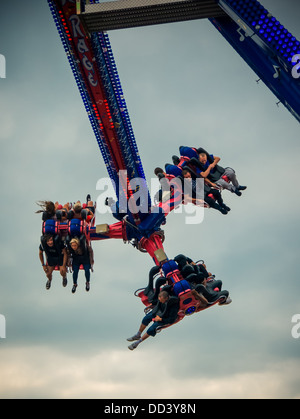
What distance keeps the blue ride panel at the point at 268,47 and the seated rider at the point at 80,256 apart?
7436 mm

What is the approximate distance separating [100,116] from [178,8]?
3741 mm

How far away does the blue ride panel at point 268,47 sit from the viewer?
18.1m

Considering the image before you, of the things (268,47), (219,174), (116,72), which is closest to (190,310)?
(219,174)

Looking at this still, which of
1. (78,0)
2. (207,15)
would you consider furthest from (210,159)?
(78,0)

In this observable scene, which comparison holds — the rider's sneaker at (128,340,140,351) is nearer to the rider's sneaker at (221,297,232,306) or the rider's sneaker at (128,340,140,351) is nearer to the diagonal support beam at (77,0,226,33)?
the rider's sneaker at (221,297,232,306)

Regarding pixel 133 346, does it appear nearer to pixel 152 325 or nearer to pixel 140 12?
pixel 152 325

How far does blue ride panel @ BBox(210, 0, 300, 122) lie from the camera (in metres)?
18.1

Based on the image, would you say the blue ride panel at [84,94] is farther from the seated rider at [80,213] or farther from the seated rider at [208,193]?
the seated rider at [208,193]

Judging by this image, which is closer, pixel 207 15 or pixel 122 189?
pixel 207 15

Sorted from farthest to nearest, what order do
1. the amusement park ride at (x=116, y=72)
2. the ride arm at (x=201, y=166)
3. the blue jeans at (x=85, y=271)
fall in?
the blue jeans at (x=85, y=271), the ride arm at (x=201, y=166), the amusement park ride at (x=116, y=72)

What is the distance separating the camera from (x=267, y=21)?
18500mm

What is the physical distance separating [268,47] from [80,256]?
28.5 ft

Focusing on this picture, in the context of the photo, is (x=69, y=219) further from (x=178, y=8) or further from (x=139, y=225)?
(x=178, y=8)

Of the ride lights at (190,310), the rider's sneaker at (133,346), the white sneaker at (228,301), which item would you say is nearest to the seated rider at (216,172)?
the white sneaker at (228,301)
